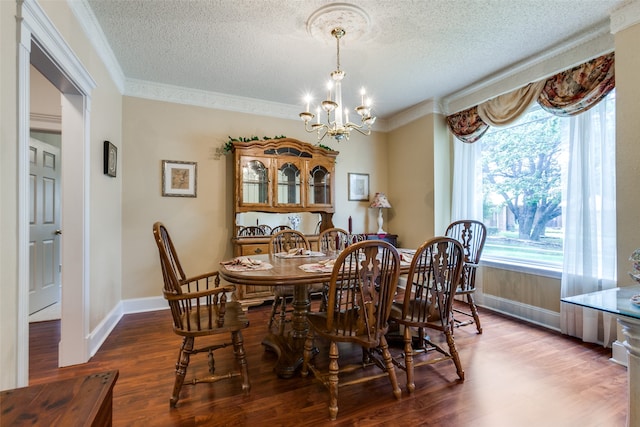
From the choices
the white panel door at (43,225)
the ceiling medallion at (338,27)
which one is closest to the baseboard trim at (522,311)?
the ceiling medallion at (338,27)

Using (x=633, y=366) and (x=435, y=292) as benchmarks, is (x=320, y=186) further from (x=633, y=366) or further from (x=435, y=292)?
(x=633, y=366)

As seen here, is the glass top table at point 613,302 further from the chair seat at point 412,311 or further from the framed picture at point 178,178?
the framed picture at point 178,178

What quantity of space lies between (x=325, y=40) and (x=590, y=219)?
2.76 metres

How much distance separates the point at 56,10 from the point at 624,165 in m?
4.01

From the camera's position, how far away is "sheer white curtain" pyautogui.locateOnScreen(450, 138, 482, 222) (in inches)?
147

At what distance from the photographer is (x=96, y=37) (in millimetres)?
2479

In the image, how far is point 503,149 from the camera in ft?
11.5

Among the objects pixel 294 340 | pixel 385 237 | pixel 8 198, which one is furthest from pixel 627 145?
pixel 8 198

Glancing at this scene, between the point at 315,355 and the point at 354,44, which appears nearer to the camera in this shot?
the point at 315,355

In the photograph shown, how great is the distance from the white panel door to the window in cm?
524

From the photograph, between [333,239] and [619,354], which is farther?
[333,239]

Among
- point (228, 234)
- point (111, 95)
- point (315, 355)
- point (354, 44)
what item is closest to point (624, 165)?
point (354, 44)

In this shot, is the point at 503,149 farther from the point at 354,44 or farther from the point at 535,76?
the point at 354,44

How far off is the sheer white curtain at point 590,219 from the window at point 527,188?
0.09 meters
